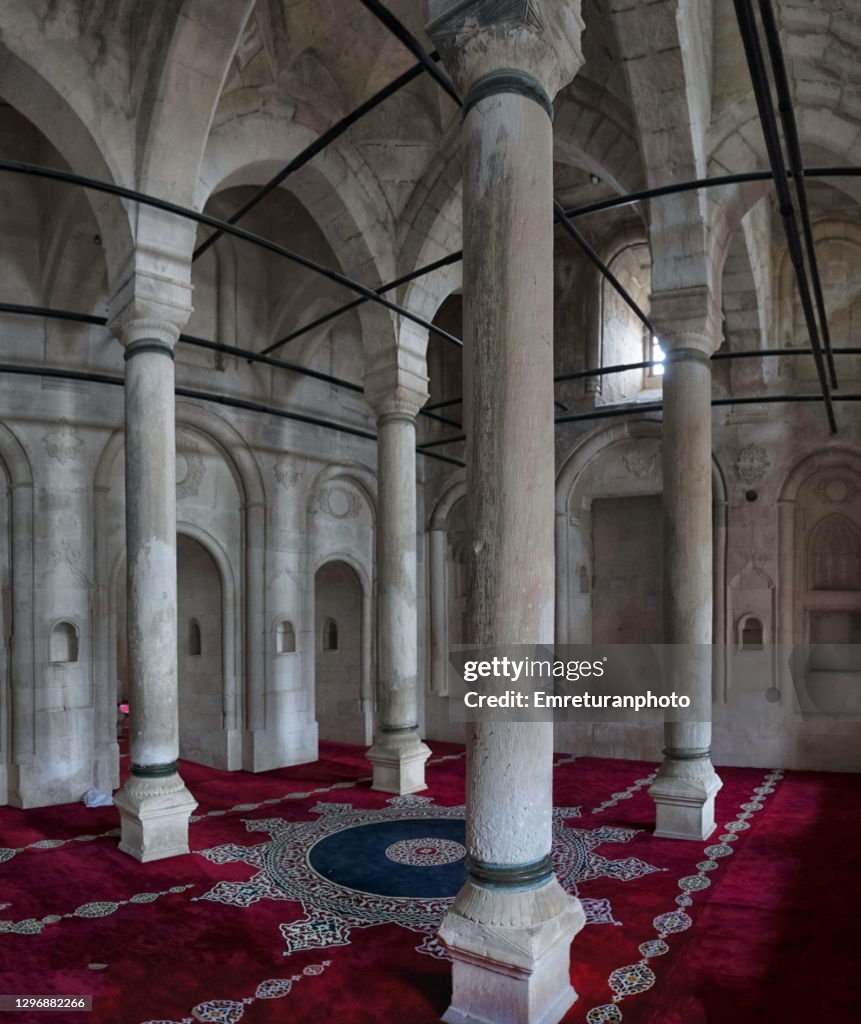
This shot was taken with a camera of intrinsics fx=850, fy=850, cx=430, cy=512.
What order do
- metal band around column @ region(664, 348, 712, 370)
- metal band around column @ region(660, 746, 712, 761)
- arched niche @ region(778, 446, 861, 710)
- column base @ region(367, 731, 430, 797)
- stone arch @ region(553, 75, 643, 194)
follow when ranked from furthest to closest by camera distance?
arched niche @ region(778, 446, 861, 710), column base @ region(367, 731, 430, 797), stone arch @ region(553, 75, 643, 194), metal band around column @ region(664, 348, 712, 370), metal band around column @ region(660, 746, 712, 761)

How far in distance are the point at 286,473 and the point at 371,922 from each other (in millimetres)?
7609

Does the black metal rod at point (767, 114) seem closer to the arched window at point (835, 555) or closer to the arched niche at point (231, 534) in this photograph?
the arched window at point (835, 555)

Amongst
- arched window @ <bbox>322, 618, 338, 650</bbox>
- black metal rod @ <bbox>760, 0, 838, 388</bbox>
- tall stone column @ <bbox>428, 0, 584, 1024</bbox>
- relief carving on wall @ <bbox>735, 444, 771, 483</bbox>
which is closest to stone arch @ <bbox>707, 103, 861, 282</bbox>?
black metal rod @ <bbox>760, 0, 838, 388</bbox>

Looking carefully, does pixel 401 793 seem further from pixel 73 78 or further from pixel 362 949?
pixel 73 78

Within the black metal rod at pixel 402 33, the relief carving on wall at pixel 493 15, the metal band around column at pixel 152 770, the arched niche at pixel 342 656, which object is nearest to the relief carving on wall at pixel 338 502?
the arched niche at pixel 342 656

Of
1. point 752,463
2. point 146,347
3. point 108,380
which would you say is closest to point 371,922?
point 146,347

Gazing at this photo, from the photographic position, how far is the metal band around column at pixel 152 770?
710 centimetres

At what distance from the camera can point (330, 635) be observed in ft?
46.9

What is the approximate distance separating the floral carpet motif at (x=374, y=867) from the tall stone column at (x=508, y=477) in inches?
58.1

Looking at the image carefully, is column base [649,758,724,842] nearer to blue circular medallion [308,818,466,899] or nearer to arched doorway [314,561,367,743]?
blue circular medallion [308,818,466,899]

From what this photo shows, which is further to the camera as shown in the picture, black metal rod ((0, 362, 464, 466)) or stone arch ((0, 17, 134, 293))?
black metal rod ((0, 362, 464, 466))

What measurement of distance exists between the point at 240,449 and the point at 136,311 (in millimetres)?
4649

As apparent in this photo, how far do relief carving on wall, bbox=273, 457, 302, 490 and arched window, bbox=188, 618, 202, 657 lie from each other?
2.33m

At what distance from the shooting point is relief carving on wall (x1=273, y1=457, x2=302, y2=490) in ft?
40.4
